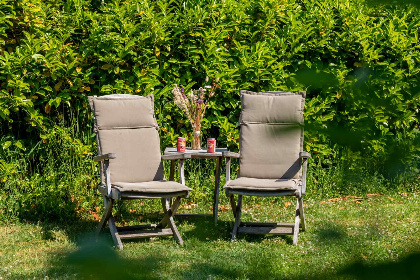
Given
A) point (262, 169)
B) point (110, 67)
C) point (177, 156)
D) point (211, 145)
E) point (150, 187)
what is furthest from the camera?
point (110, 67)

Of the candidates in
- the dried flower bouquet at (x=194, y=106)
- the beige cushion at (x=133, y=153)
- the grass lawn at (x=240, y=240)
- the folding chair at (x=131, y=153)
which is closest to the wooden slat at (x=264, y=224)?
the grass lawn at (x=240, y=240)

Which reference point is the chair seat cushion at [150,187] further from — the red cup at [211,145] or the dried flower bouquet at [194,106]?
the dried flower bouquet at [194,106]

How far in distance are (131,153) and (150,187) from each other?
1.81 ft

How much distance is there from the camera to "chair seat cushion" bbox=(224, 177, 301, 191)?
4.66 m

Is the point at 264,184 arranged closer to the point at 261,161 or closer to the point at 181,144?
the point at 261,161

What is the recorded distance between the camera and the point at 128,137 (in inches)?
204

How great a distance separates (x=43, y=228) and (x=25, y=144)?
102 cm

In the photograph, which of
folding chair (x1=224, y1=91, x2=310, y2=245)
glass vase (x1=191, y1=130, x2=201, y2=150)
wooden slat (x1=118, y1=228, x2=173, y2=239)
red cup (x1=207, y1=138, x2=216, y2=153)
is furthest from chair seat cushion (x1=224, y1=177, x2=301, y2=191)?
glass vase (x1=191, y1=130, x2=201, y2=150)

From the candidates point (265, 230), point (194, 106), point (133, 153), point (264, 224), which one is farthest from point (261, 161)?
point (133, 153)

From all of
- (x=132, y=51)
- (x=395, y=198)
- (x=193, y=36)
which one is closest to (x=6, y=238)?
(x=132, y=51)

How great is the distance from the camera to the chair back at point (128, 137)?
16.7 ft

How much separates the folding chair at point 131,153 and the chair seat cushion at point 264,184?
41 centimetres

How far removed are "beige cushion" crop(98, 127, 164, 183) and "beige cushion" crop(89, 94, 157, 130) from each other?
6cm

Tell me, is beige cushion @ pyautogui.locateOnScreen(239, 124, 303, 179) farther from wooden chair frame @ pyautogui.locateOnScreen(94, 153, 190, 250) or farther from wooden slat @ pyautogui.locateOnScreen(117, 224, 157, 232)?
wooden slat @ pyautogui.locateOnScreen(117, 224, 157, 232)
